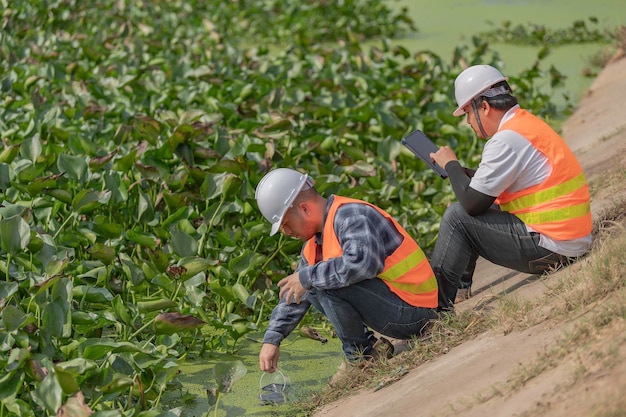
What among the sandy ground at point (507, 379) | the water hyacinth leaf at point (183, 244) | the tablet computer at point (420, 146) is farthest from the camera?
the water hyacinth leaf at point (183, 244)

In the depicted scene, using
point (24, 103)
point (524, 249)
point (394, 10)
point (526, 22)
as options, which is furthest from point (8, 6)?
point (524, 249)

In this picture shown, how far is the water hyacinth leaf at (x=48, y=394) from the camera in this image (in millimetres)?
2938

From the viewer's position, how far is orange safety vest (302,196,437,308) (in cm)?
343

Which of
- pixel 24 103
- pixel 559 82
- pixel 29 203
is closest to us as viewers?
pixel 29 203

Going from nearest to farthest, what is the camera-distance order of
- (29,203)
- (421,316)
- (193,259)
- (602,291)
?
1. (602,291)
2. (421,316)
3. (193,259)
4. (29,203)

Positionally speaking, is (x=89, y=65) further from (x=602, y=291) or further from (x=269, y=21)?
(x=602, y=291)

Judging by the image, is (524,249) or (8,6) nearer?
(524,249)

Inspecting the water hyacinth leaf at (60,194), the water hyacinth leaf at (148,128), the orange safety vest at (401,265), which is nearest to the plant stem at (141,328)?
the orange safety vest at (401,265)

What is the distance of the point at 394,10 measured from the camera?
11.0 m

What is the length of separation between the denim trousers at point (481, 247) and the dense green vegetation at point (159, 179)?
767 millimetres

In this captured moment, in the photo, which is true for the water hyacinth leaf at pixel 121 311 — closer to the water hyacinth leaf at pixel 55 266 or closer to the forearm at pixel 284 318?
the water hyacinth leaf at pixel 55 266

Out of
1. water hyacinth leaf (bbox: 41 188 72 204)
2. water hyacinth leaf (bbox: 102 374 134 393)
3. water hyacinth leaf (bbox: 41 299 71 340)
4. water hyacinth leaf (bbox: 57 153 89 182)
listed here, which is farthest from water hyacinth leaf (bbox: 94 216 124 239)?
water hyacinth leaf (bbox: 102 374 134 393)

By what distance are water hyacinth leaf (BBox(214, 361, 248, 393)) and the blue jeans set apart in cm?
41

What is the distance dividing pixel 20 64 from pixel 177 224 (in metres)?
3.15
